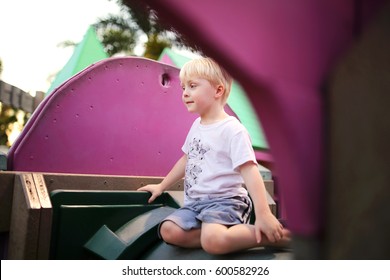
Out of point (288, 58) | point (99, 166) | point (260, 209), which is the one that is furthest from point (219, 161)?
point (288, 58)

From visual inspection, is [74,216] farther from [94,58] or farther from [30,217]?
[94,58]

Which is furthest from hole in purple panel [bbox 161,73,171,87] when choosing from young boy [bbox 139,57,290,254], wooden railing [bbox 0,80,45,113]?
wooden railing [bbox 0,80,45,113]

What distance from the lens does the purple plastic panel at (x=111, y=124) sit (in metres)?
0.74

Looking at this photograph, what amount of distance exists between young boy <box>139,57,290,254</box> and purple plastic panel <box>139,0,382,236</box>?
1.16 ft

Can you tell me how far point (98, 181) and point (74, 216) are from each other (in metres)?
0.11

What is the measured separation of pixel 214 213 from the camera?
0.59 metres

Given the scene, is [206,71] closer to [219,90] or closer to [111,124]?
[219,90]

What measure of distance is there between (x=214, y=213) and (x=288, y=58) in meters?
0.44

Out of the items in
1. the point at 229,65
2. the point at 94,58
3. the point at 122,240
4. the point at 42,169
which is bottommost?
the point at 122,240

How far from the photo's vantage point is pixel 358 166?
0.55ft

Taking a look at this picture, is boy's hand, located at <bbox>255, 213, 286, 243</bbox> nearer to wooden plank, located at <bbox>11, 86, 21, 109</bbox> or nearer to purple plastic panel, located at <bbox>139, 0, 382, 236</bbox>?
purple plastic panel, located at <bbox>139, 0, 382, 236</bbox>

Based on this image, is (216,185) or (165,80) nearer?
(216,185)

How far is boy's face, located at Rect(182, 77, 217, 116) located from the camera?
680 mm
